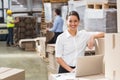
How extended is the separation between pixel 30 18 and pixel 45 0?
2.69 metres

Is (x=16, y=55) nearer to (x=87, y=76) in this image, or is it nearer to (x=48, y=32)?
(x=48, y=32)

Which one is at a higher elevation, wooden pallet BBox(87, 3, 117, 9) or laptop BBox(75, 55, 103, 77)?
wooden pallet BBox(87, 3, 117, 9)

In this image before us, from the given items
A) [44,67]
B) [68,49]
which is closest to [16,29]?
[44,67]

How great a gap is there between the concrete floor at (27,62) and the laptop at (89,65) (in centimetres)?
388

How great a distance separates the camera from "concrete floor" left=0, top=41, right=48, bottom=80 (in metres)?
7.24

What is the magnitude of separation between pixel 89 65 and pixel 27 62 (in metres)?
6.00

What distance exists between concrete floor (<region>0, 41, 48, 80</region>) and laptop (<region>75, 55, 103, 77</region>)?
3.88 metres

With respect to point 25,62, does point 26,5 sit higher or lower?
higher

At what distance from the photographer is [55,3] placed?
9.67 meters

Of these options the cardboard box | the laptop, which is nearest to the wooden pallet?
the laptop

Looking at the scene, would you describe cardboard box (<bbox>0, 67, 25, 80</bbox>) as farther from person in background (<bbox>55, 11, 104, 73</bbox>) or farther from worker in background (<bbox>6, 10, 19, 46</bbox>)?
worker in background (<bbox>6, 10, 19, 46</bbox>)

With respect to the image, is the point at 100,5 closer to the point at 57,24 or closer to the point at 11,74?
the point at 11,74

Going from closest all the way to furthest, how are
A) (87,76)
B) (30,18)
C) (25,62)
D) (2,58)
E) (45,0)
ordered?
(87,76), (25,62), (2,58), (45,0), (30,18)

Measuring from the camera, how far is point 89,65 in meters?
2.96
